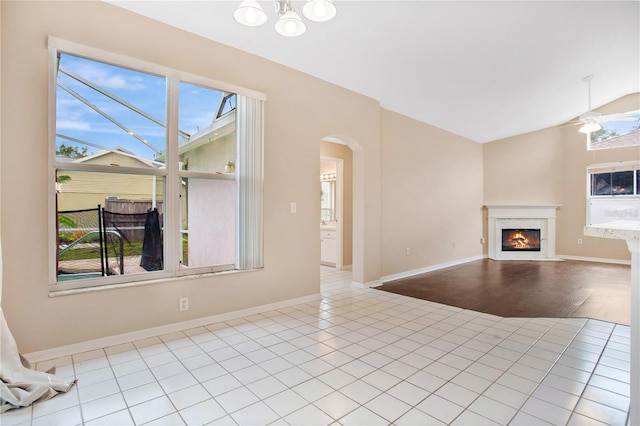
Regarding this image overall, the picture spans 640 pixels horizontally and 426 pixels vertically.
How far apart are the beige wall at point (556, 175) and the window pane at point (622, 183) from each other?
1.09 ft

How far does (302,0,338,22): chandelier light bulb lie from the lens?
2074 mm

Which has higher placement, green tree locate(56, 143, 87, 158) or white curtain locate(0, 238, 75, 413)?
green tree locate(56, 143, 87, 158)

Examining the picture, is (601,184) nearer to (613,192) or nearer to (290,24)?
(613,192)

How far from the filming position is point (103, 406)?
6.21 ft

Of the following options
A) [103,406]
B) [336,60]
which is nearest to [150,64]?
[336,60]

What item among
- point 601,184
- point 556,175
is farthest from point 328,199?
point 601,184

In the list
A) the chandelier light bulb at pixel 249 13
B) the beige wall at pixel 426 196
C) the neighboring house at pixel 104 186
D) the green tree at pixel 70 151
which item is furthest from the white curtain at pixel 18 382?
the beige wall at pixel 426 196

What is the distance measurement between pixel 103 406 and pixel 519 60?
223 inches

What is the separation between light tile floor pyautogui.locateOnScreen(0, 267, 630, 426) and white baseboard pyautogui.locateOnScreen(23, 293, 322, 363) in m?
0.07

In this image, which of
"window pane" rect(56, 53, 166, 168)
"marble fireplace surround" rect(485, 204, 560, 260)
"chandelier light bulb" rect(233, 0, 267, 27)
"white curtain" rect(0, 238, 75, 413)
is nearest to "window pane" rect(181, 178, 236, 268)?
"window pane" rect(56, 53, 166, 168)

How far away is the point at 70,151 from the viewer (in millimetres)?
2652

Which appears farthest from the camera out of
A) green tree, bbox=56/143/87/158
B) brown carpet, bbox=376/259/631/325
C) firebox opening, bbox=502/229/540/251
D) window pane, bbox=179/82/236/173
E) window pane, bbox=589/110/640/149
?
firebox opening, bbox=502/229/540/251

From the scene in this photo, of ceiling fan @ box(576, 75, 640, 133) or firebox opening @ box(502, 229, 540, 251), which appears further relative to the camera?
firebox opening @ box(502, 229, 540, 251)

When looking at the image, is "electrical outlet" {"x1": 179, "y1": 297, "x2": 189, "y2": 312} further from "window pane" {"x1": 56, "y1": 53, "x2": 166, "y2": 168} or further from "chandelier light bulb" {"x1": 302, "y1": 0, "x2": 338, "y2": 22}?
"chandelier light bulb" {"x1": 302, "y1": 0, "x2": 338, "y2": 22}
